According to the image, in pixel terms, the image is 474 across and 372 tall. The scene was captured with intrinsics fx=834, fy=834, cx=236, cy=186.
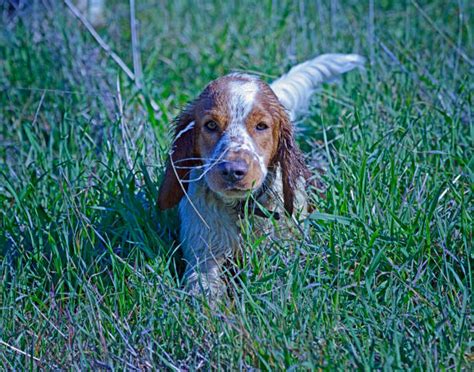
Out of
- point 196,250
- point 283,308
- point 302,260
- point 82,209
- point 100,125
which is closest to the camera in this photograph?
point 283,308

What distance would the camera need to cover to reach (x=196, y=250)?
360 cm

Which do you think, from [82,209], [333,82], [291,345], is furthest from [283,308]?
[333,82]

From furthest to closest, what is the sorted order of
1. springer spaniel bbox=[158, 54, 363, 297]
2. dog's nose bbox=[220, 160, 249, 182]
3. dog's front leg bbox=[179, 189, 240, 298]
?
1. dog's front leg bbox=[179, 189, 240, 298]
2. springer spaniel bbox=[158, 54, 363, 297]
3. dog's nose bbox=[220, 160, 249, 182]

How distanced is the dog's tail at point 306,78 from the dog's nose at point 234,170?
3.45ft

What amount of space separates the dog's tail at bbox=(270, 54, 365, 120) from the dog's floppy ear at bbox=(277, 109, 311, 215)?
60 centimetres

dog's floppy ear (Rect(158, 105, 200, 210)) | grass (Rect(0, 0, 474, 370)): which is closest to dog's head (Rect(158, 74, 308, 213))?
dog's floppy ear (Rect(158, 105, 200, 210))

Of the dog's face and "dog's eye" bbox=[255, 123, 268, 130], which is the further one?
"dog's eye" bbox=[255, 123, 268, 130]

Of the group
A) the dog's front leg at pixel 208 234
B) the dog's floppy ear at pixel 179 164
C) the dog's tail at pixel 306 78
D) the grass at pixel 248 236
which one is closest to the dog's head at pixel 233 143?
the dog's floppy ear at pixel 179 164

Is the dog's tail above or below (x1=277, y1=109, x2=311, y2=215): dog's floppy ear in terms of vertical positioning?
above

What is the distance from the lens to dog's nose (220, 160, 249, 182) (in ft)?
10.7

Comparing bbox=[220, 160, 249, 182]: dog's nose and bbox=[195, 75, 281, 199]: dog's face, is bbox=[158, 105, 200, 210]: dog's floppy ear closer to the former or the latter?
bbox=[195, 75, 281, 199]: dog's face

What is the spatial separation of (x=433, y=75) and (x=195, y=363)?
2705 millimetres

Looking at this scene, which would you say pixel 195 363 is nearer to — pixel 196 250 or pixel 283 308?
pixel 283 308

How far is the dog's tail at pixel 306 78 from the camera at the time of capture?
170 inches
